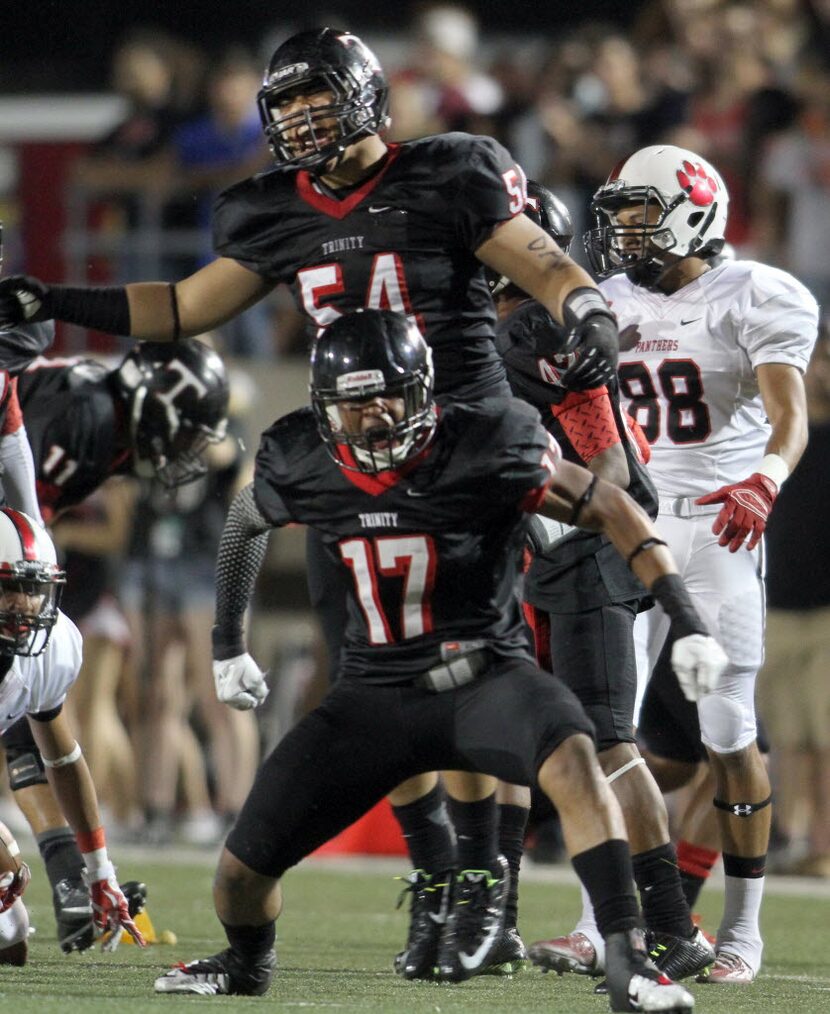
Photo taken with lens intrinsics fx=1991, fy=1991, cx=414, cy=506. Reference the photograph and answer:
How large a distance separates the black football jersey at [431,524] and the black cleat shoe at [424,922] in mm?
969

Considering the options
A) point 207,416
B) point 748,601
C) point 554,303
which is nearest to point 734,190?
point 207,416

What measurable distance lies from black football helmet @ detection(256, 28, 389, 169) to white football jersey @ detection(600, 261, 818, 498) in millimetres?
1143

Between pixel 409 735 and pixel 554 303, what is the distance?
1.01 metres

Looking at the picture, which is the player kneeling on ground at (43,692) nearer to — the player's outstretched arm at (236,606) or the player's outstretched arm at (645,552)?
the player's outstretched arm at (236,606)

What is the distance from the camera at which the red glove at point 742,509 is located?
4.76m

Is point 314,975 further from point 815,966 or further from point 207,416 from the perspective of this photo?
point 207,416

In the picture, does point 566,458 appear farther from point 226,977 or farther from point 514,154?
point 514,154

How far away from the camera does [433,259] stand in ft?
14.8

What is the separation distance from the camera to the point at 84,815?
5180mm

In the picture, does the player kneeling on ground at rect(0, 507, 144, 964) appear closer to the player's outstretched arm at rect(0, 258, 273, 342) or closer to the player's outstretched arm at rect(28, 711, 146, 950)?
the player's outstretched arm at rect(28, 711, 146, 950)

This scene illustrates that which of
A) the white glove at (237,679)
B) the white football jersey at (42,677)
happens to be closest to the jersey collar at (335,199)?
the white glove at (237,679)

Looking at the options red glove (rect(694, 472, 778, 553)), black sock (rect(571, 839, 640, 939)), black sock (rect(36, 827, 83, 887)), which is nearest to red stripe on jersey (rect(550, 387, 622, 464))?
red glove (rect(694, 472, 778, 553))

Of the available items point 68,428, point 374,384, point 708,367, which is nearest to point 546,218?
point 708,367

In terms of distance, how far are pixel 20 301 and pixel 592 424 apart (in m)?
1.38
